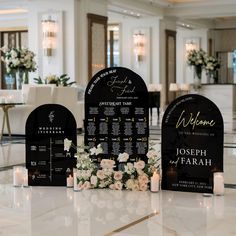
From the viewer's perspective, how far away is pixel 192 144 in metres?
5.11

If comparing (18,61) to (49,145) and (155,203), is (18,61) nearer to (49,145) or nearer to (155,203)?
(49,145)

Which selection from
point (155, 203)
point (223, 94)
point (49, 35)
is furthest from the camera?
point (223, 94)

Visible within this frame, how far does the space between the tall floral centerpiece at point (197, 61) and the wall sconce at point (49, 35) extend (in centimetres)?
759

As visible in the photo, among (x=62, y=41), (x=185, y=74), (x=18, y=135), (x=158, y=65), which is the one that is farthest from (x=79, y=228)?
(x=185, y=74)

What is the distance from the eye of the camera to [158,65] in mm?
19609

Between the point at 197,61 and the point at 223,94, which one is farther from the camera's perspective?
the point at 223,94

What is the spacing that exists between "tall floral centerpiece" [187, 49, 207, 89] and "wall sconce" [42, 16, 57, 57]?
299 inches

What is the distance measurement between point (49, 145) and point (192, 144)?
146cm

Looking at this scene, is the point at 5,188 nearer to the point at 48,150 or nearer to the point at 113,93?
the point at 48,150

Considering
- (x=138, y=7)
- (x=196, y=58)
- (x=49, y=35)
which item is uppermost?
(x=138, y=7)

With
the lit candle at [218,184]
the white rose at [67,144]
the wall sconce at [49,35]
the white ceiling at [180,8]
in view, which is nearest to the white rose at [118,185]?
the white rose at [67,144]

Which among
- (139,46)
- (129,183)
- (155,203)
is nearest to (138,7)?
(139,46)

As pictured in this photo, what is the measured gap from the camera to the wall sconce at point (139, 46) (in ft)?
64.7

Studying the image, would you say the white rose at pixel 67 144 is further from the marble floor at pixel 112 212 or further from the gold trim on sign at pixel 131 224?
the gold trim on sign at pixel 131 224
